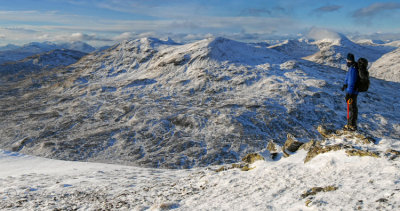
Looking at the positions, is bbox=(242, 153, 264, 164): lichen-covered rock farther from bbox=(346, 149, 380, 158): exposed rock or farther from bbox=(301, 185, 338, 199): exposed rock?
bbox=(301, 185, 338, 199): exposed rock

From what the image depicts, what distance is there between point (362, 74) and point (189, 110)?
3904 centimetres

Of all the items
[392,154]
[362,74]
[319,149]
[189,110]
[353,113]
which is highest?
[362,74]

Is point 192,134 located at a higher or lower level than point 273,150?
lower

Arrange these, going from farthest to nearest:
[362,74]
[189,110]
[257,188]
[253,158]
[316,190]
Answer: [189,110], [253,158], [362,74], [257,188], [316,190]

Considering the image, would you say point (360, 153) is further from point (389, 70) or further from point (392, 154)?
point (389, 70)

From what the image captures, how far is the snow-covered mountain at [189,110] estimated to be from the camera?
36656mm

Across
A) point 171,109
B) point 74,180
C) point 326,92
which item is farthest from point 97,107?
point 326,92

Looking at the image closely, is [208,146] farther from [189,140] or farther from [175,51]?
[175,51]

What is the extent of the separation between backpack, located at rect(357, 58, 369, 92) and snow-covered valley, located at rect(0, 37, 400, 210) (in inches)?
100

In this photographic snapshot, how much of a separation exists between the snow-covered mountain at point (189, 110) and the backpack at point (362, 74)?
22203 millimetres

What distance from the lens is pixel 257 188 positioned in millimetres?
9508

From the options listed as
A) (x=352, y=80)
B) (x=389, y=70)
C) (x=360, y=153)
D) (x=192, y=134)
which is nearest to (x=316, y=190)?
(x=360, y=153)

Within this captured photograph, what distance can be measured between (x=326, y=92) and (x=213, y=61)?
34.3 meters

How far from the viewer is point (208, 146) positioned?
36344mm
